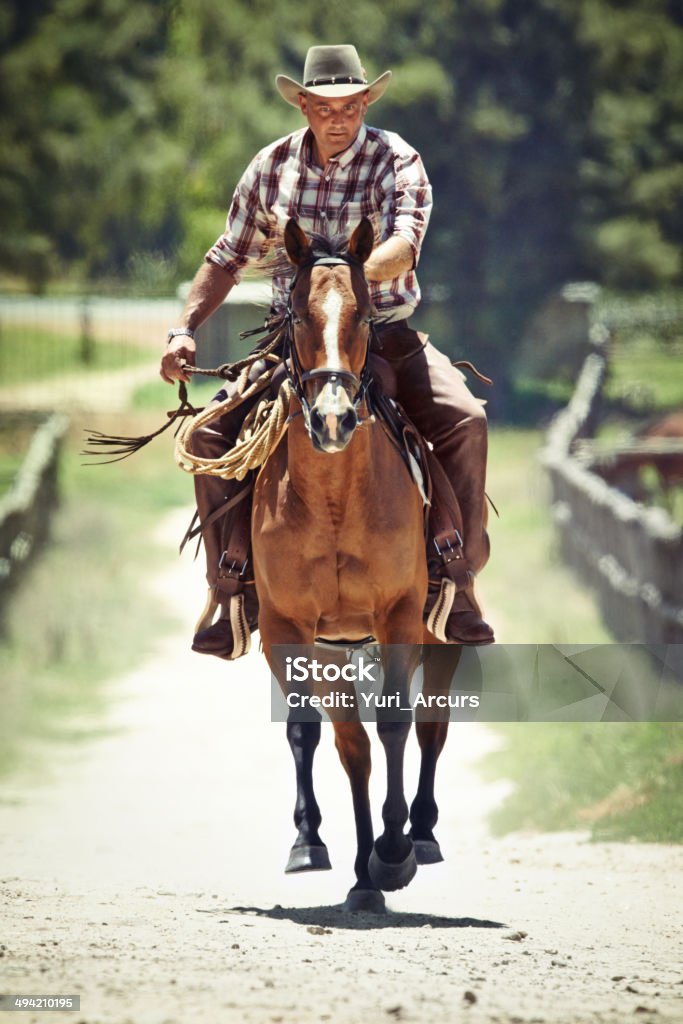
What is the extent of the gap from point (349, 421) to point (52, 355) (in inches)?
1042

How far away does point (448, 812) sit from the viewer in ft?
35.8

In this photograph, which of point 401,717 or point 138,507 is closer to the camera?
point 401,717

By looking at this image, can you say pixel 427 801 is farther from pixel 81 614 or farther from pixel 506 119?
pixel 506 119

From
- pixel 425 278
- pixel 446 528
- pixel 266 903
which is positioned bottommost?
pixel 266 903

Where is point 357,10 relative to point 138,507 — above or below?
above

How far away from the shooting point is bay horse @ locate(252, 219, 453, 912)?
257 inches

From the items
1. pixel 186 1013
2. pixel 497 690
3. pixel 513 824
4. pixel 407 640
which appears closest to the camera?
pixel 186 1013

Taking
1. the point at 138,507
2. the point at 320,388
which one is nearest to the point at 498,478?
the point at 138,507

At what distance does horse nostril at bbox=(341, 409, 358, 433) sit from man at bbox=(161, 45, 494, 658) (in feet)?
3.42

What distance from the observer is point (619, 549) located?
14727mm

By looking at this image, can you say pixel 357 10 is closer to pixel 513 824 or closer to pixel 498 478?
pixel 498 478

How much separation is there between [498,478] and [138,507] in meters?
5.11

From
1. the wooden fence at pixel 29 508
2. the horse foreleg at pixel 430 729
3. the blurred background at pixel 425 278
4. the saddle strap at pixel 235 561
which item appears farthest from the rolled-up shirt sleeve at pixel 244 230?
the wooden fence at pixel 29 508

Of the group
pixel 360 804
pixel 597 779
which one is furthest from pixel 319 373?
pixel 597 779
